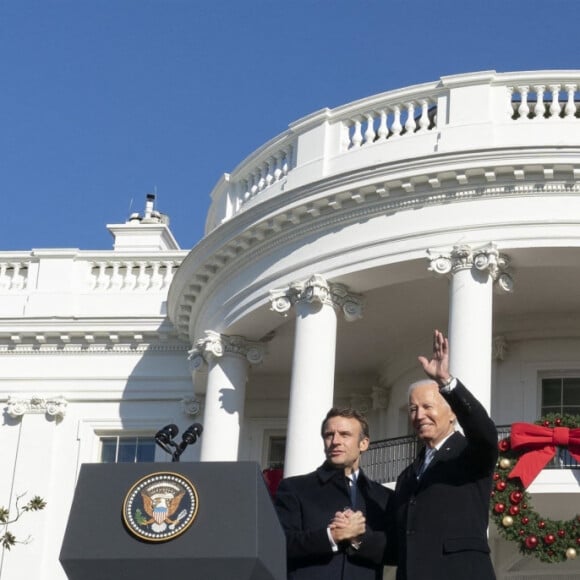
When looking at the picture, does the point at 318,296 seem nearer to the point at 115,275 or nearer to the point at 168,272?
the point at 168,272

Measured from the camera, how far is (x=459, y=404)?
6.82 meters

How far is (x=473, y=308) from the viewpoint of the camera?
20062mm

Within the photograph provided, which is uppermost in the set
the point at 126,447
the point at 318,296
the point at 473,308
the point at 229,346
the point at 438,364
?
the point at 318,296

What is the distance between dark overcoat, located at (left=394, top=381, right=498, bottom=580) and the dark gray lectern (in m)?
1.50

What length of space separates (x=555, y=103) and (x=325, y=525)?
14528 millimetres

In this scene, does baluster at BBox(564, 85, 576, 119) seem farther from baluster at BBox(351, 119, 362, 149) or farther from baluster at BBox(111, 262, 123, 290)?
baluster at BBox(111, 262, 123, 290)

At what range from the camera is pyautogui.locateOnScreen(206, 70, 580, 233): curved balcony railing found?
20891 mm

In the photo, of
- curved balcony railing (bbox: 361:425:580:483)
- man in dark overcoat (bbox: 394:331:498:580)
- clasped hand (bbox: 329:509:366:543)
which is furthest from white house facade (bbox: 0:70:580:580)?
man in dark overcoat (bbox: 394:331:498:580)

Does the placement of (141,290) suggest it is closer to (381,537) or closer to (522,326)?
(522,326)

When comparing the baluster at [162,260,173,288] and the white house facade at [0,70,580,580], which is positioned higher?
the baluster at [162,260,173,288]

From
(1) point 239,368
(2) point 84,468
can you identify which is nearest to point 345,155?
(1) point 239,368

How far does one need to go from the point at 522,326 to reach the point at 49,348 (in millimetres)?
8659

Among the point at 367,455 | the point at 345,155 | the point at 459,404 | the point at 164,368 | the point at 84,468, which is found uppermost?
the point at 345,155

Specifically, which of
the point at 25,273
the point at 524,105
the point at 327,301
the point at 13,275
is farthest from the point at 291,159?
the point at 13,275
